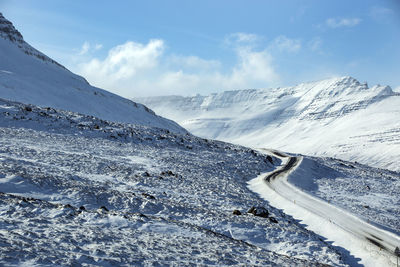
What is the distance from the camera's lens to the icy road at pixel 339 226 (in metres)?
17.9

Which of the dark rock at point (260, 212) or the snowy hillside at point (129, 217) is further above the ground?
the dark rock at point (260, 212)

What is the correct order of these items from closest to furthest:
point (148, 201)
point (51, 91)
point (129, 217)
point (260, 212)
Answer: point (129, 217) < point (148, 201) < point (260, 212) < point (51, 91)

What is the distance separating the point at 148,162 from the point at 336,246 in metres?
22.2

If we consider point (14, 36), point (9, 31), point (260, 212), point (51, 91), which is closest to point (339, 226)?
point (260, 212)

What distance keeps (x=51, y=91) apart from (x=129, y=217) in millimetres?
68380

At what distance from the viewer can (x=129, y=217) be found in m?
15.1

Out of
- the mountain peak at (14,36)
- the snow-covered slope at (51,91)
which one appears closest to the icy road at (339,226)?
the snow-covered slope at (51,91)

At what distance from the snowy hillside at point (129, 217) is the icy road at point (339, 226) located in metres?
1.33

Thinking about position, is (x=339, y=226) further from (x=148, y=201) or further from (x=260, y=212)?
(x=148, y=201)

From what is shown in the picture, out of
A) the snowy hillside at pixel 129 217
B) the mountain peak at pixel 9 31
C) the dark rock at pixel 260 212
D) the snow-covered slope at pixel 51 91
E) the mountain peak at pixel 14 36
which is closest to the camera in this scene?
the snowy hillside at pixel 129 217

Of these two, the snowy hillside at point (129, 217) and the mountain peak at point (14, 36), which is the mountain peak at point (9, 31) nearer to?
the mountain peak at point (14, 36)

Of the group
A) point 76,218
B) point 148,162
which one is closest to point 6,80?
point 148,162

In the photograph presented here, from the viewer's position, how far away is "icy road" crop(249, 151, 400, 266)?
1789 centimetres

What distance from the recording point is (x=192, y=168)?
37.8m
